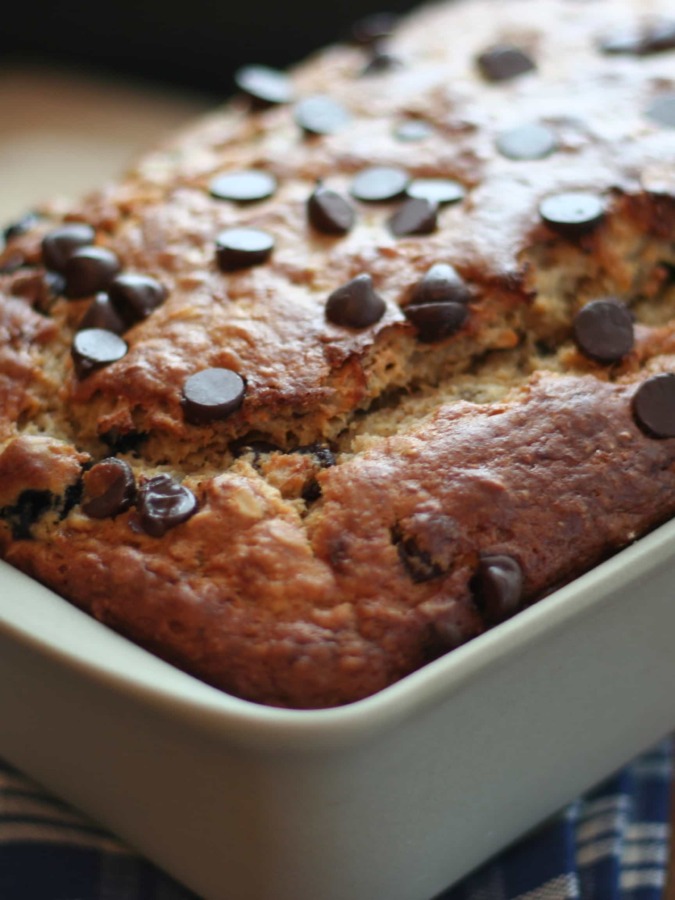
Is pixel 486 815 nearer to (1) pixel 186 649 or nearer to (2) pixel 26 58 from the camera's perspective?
(1) pixel 186 649

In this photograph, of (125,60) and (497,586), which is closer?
(497,586)

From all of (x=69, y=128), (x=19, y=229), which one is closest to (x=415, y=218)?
(x=19, y=229)

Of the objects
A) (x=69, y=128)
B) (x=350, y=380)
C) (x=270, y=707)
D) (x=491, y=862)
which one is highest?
(x=350, y=380)

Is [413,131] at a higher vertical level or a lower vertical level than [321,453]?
higher

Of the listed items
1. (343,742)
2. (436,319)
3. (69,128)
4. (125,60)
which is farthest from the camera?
(125,60)

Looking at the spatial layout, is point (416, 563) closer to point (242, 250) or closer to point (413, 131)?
point (242, 250)

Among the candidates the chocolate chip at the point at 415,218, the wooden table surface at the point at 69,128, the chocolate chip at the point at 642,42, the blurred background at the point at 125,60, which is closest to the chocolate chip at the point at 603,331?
the chocolate chip at the point at 415,218

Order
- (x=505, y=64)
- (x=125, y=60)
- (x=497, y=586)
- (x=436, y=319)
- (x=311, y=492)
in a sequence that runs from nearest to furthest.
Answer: (x=497, y=586)
(x=311, y=492)
(x=436, y=319)
(x=505, y=64)
(x=125, y=60)

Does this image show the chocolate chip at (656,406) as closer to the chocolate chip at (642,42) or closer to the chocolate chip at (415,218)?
the chocolate chip at (415,218)
